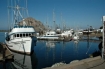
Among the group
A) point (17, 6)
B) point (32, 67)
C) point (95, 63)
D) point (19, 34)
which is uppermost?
point (17, 6)

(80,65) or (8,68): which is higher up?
(80,65)

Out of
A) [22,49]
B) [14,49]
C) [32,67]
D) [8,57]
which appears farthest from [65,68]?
[14,49]

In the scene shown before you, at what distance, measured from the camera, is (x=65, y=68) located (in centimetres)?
930

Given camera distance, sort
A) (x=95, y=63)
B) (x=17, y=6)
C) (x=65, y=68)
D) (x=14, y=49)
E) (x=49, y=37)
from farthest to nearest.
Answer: (x=49, y=37), (x=17, y=6), (x=14, y=49), (x=95, y=63), (x=65, y=68)

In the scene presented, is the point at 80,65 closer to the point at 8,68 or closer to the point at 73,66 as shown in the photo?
the point at 73,66

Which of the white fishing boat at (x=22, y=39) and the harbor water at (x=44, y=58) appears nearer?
the harbor water at (x=44, y=58)

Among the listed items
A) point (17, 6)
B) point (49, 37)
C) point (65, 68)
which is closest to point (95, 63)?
point (65, 68)

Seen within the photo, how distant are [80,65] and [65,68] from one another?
164 cm

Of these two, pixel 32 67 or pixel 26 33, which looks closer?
pixel 32 67

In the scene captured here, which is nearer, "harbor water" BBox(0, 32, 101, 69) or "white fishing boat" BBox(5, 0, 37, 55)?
"harbor water" BBox(0, 32, 101, 69)

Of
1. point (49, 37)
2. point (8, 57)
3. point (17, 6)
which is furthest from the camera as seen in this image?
point (49, 37)

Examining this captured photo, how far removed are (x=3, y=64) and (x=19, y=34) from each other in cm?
1038

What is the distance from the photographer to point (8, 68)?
1941 centimetres

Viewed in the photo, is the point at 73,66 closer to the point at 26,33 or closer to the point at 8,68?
the point at 8,68
